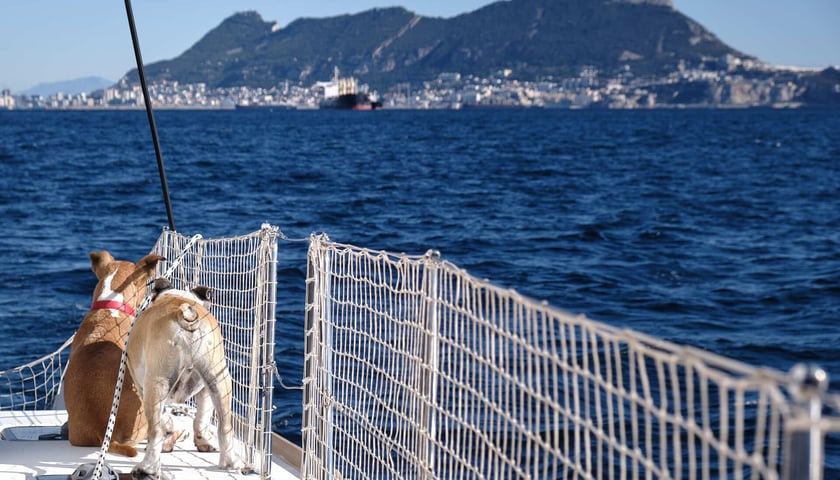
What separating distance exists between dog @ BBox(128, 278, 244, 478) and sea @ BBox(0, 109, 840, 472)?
4345 millimetres

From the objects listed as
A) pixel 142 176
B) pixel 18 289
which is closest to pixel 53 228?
pixel 18 289

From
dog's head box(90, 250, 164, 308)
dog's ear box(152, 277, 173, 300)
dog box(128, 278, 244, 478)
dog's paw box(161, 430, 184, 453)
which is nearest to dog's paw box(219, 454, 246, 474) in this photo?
dog box(128, 278, 244, 478)

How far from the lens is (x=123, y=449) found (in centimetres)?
492

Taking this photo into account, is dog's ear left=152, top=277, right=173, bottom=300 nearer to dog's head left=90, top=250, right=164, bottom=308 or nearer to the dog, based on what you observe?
the dog

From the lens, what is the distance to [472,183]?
118 feet

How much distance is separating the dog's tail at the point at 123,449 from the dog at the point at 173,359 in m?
0.35

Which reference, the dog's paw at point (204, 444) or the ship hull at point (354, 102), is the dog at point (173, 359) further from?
the ship hull at point (354, 102)

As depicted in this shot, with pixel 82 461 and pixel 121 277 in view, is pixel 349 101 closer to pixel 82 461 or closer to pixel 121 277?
pixel 121 277

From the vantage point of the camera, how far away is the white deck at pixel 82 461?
15.6 ft

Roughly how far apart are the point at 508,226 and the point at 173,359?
20.3 meters

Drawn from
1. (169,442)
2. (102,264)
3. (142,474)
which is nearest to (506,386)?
(142,474)

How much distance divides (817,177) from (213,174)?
25.4 meters

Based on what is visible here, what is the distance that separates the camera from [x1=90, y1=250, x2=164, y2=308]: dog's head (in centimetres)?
510

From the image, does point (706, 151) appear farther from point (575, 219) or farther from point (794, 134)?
point (575, 219)
